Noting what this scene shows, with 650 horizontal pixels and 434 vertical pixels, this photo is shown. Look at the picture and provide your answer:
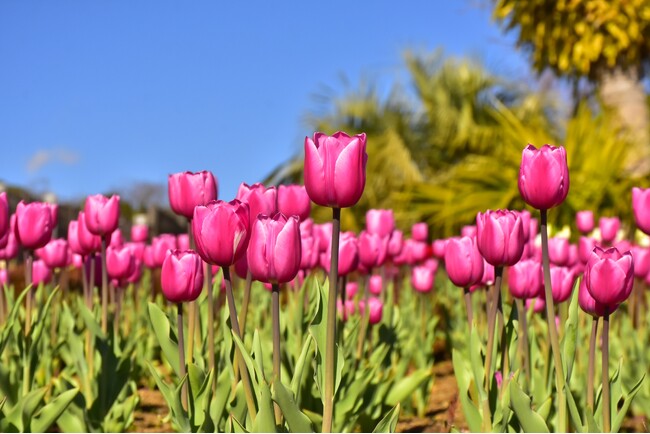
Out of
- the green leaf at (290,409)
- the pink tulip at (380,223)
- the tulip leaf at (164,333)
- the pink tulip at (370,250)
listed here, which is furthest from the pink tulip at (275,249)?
the pink tulip at (380,223)

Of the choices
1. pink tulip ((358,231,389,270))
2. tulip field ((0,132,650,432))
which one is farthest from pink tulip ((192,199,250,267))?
pink tulip ((358,231,389,270))

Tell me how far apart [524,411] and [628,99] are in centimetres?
1027

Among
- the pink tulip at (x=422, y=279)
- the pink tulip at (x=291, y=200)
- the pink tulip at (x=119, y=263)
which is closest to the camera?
the pink tulip at (x=291, y=200)

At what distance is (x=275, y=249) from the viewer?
4.97 ft

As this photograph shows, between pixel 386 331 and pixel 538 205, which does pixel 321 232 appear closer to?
pixel 386 331

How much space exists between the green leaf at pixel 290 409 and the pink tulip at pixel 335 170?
1.21 feet

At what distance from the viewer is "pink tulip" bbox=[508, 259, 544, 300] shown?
2.34 m

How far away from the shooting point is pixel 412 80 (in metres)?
17.0

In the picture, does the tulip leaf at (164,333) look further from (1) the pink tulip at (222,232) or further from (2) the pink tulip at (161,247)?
(2) the pink tulip at (161,247)

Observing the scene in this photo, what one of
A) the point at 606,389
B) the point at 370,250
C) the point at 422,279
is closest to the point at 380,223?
the point at 370,250

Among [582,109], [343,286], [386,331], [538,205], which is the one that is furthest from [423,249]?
[582,109]

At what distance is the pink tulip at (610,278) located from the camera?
5.59ft

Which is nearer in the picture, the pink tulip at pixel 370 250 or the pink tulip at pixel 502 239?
the pink tulip at pixel 502 239

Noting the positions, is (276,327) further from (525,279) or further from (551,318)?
(525,279)
